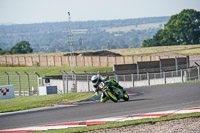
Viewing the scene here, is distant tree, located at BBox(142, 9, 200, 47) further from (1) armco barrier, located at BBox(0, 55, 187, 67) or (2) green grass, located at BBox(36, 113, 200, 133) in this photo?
(2) green grass, located at BBox(36, 113, 200, 133)

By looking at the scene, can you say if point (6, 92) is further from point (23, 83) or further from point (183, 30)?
point (183, 30)

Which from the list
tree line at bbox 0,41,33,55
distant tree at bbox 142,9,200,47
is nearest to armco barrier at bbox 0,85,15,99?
distant tree at bbox 142,9,200,47

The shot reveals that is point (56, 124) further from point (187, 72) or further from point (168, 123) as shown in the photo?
point (187, 72)

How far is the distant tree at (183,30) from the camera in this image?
12962cm

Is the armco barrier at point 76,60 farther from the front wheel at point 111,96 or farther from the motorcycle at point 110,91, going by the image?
the front wheel at point 111,96

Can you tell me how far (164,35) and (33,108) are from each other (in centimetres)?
11800

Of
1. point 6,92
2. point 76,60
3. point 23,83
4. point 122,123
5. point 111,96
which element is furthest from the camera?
point 76,60

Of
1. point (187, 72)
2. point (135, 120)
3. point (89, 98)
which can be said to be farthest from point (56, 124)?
point (187, 72)

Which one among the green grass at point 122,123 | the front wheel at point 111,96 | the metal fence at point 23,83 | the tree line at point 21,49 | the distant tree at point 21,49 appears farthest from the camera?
the distant tree at point 21,49

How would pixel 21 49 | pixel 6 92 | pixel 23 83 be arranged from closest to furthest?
pixel 6 92 < pixel 23 83 < pixel 21 49

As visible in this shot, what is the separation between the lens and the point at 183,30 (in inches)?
5148

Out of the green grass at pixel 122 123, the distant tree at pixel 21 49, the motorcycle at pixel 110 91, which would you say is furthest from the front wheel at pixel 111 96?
the distant tree at pixel 21 49

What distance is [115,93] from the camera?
19.3 m

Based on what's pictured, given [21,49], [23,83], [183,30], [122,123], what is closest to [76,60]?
[23,83]
